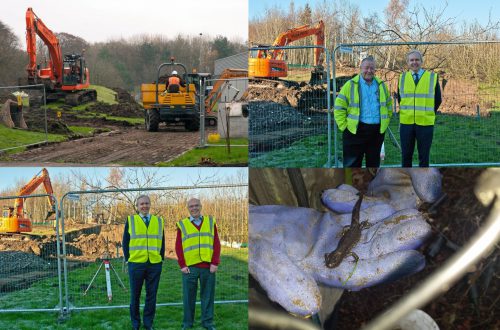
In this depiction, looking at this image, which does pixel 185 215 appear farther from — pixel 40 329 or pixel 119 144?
pixel 119 144

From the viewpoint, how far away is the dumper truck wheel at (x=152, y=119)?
1023 cm

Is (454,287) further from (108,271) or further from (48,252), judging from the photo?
(48,252)

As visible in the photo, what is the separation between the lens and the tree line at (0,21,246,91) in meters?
9.02

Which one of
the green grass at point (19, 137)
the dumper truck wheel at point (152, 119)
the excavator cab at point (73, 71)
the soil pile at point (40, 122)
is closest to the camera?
the green grass at point (19, 137)

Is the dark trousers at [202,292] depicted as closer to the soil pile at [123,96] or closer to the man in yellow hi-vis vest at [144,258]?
the man in yellow hi-vis vest at [144,258]

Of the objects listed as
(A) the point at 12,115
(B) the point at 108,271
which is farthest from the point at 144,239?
(A) the point at 12,115

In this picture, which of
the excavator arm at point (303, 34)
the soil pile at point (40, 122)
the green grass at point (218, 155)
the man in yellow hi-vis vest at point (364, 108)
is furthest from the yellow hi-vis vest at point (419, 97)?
the soil pile at point (40, 122)

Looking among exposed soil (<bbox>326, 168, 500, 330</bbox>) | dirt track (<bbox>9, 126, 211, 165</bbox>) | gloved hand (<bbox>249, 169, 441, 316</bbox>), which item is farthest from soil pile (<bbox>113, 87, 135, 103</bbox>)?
exposed soil (<bbox>326, 168, 500, 330</bbox>)

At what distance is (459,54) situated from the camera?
8312mm

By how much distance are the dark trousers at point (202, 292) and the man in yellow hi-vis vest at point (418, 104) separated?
2.33m

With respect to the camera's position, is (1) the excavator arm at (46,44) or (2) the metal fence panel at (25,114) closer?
(1) the excavator arm at (46,44)

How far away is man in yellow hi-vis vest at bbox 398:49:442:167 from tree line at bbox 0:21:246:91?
3527mm

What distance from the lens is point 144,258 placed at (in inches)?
210

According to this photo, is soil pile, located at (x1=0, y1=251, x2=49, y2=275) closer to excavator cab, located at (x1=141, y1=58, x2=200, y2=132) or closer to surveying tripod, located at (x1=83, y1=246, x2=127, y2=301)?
surveying tripod, located at (x1=83, y1=246, x2=127, y2=301)
